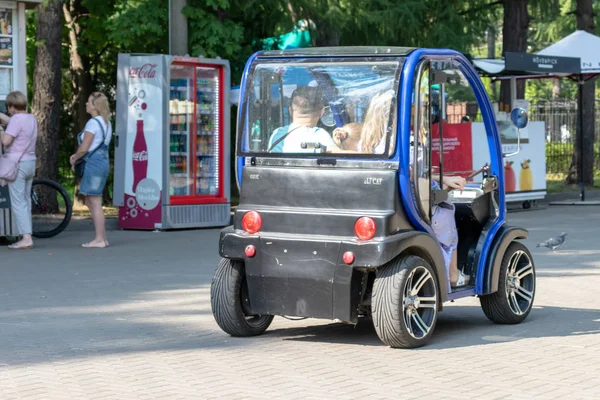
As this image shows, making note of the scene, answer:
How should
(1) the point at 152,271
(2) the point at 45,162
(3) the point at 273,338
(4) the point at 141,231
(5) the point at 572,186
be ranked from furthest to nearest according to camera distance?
(5) the point at 572,186, (2) the point at 45,162, (4) the point at 141,231, (1) the point at 152,271, (3) the point at 273,338

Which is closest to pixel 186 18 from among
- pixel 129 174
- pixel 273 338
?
pixel 129 174

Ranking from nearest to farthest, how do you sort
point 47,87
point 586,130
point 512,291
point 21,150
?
point 512,291 → point 21,150 → point 47,87 → point 586,130

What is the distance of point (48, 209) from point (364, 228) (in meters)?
9.98

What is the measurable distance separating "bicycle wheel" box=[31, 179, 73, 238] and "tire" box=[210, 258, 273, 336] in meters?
8.01

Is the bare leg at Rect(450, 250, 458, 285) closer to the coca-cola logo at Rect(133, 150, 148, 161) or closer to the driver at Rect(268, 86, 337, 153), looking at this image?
the driver at Rect(268, 86, 337, 153)

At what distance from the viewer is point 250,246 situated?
7891mm

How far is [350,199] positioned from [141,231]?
31.1 feet

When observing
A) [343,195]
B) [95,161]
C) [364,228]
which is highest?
[95,161]

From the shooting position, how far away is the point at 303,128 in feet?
26.3

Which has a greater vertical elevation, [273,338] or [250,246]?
[250,246]

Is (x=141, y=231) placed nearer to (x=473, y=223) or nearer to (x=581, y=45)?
(x=473, y=223)

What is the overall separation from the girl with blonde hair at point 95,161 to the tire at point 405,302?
703 cm

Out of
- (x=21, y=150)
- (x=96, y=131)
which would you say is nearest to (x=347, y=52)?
(x=96, y=131)

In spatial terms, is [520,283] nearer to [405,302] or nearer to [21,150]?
[405,302]
